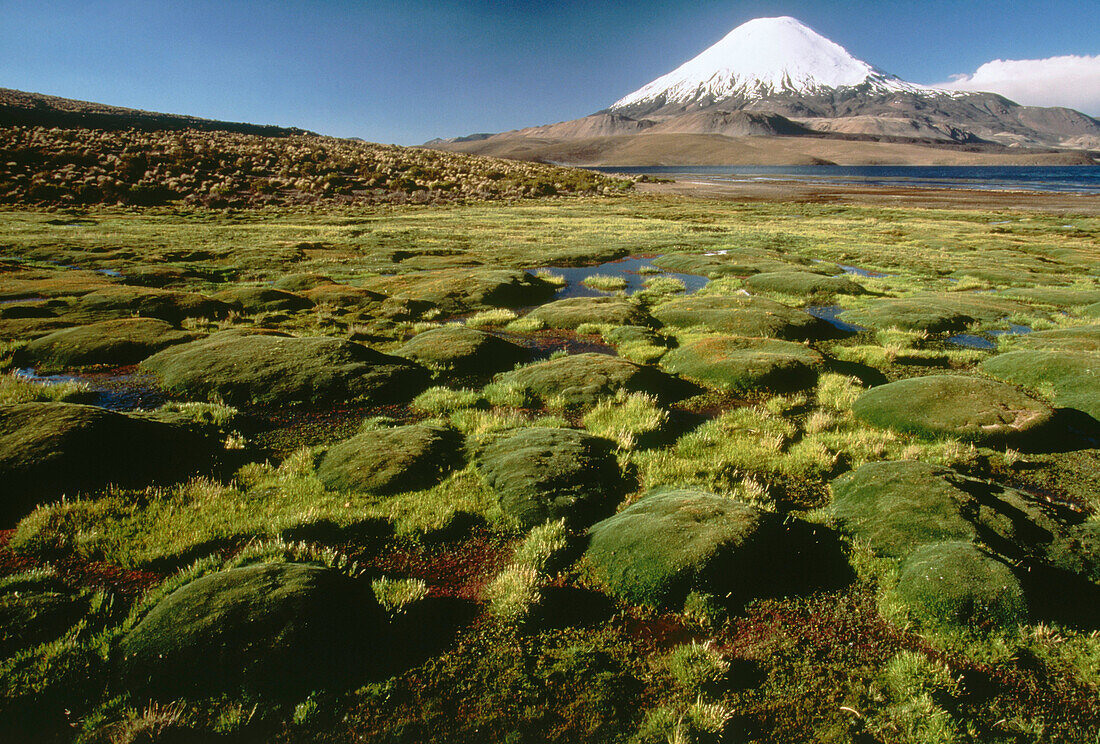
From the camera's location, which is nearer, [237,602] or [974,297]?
[237,602]

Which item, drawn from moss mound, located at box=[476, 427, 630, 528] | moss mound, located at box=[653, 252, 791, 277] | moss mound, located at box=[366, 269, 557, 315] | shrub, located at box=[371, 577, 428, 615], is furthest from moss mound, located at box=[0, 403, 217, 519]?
moss mound, located at box=[653, 252, 791, 277]

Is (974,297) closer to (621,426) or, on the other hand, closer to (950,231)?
(621,426)

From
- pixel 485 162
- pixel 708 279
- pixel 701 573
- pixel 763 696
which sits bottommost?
pixel 763 696

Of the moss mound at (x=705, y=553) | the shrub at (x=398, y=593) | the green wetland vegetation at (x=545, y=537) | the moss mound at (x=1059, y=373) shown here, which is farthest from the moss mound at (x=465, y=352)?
the moss mound at (x=1059, y=373)

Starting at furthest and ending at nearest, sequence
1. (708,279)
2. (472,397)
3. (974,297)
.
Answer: (708,279) → (974,297) → (472,397)

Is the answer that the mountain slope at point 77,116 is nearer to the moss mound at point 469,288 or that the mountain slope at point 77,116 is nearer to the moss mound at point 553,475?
the moss mound at point 469,288

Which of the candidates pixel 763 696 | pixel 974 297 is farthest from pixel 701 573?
pixel 974 297

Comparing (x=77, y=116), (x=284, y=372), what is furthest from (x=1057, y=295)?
(x=77, y=116)
